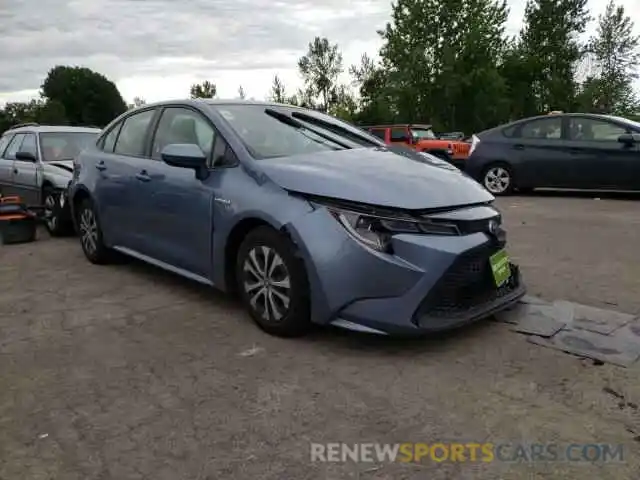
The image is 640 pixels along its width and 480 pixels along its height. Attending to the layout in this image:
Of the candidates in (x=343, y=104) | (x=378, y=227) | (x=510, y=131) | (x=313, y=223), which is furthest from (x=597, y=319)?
(x=343, y=104)

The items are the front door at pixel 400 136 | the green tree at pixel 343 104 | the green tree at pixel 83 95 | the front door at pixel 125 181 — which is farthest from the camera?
the green tree at pixel 83 95

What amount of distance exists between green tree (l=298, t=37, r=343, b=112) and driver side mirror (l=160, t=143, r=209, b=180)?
165 feet

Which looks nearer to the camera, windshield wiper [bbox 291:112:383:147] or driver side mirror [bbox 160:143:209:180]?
driver side mirror [bbox 160:143:209:180]

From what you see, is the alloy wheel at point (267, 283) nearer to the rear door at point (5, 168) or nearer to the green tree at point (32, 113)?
the rear door at point (5, 168)

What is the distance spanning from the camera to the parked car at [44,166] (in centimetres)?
727

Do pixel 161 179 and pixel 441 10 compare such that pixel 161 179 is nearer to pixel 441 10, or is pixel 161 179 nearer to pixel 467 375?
pixel 467 375

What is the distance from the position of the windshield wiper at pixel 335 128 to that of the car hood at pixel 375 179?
512 millimetres

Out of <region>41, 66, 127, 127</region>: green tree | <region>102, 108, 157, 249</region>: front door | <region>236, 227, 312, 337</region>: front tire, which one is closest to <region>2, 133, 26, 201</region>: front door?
<region>102, 108, 157, 249</region>: front door

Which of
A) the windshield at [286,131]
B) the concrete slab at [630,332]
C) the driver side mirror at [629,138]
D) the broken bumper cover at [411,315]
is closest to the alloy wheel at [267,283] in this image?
the broken bumper cover at [411,315]

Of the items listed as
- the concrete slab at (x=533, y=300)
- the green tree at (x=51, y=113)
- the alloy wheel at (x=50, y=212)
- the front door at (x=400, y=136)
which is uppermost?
the green tree at (x=51, y=113)

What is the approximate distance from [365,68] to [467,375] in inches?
1962

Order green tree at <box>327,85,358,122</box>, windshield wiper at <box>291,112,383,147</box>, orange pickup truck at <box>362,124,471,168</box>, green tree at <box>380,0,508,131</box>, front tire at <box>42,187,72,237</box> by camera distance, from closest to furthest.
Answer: windshield wiper at <box>291,112,383,147</box>, front tire at <box>42,187,72,237</box>, orange pickup truck at <box>362,124,471,168</box>, green tree at <box>380,0,508,131</box>, green tree at <box>327,85,358,122</box>

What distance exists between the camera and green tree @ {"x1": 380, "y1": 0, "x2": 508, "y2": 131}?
136ft

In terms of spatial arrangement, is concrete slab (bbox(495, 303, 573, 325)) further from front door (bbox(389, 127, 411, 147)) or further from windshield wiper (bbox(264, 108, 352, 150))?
front door (bbox(389, 127, 411, 147))
